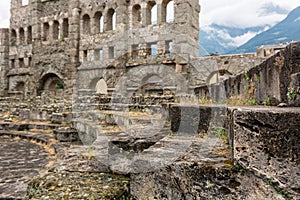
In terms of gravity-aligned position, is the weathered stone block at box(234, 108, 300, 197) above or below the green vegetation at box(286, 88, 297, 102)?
below

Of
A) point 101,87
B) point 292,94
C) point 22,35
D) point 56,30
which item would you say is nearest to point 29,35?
point 22,35

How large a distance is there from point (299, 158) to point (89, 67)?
18.1 metres

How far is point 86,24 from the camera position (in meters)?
19.8

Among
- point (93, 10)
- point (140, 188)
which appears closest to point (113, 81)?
point (93, 10)

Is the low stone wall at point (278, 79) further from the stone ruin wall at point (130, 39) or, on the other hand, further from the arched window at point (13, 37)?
the arched window at point (13, 37)

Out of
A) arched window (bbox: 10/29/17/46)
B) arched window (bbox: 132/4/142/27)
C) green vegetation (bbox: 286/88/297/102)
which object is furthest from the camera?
arched window (bbox: 10/29/17/46)

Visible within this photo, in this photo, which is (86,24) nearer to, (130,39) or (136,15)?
(136,15)

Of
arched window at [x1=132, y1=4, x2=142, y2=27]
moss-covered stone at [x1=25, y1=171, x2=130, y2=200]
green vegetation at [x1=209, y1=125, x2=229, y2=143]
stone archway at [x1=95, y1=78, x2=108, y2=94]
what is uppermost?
arched window at [x1=132, y1=4, x2=142, y2=27]

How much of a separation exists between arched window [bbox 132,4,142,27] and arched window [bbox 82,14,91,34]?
151 inches

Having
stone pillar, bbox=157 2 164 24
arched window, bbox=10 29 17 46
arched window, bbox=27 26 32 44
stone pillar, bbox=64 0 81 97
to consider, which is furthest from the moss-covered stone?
arched window, bbox=10 29 17 46

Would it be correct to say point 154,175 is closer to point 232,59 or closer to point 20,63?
point 232,59

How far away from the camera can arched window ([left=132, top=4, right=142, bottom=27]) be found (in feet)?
56.5

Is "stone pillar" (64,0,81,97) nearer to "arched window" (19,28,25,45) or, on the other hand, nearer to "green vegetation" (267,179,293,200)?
"arched window" (19,28,25,45)

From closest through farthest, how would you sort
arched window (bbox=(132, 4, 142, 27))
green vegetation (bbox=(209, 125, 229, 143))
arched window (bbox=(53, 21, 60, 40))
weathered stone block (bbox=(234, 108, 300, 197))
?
1. weathered stone block (bbox=(234, 108, 300, 197))
2. green vegetation (bbox=(209, 125, 229, 143))
3. arched window (bbox=(132, 4, 142, 27))
4. arched window (bbox=(53, 21, 60, 40))
